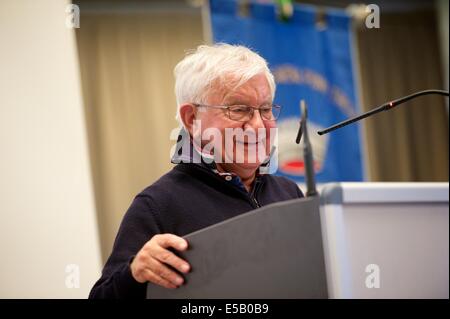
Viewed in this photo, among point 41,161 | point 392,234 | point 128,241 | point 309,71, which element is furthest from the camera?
point 309,71

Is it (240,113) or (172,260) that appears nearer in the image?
(172,260)

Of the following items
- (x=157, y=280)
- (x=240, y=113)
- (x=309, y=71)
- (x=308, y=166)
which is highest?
(x=309, y=71)

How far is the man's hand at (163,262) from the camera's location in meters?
0.79

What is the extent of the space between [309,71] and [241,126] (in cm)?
152

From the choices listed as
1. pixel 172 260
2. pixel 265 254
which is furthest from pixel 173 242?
pixel 265 254

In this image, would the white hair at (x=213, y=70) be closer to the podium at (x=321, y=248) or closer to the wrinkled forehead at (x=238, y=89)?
the wrinkled forehead at (x=238, y=89)

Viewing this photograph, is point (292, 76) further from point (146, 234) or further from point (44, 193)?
point (146, 234)

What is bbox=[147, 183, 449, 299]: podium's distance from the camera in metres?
0.73

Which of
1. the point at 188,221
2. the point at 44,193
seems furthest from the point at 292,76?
the point at 188,221

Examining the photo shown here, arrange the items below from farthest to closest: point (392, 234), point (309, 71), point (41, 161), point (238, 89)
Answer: point (309, 71) < point (41, 161) < point (238, 89) < point (392, 234)

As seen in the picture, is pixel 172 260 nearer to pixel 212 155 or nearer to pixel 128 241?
pixel 128 241

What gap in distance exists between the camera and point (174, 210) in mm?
1097

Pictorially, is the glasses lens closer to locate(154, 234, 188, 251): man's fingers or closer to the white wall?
locate(154, 234, 188, 251): man's fingers
